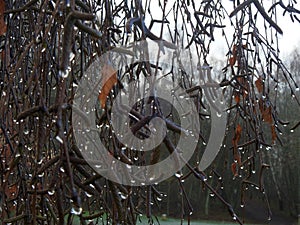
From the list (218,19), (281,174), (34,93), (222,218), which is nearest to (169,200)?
(222,218)

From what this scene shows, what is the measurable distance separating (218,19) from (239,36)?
1.12 feet

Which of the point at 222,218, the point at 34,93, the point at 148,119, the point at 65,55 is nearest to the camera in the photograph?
the point at 65,55

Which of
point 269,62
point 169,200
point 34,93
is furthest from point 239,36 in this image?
point 169,200

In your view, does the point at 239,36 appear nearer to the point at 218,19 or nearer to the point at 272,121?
the point at 272,121

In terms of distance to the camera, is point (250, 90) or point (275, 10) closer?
point (250, 90)

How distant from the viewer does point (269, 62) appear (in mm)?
1299

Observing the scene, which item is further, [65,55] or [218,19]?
[218,19]

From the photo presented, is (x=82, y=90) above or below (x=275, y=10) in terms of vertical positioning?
below

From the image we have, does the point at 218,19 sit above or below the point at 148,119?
above

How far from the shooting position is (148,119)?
1.72ft

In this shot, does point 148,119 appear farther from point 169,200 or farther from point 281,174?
point 281,174

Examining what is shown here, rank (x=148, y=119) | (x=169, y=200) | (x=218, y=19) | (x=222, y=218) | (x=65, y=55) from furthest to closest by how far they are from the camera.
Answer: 1. (x=222, y=218)
2. (x=169, y=200)
3. (x=218, y=19)
4. (x=148, y=119)
5. (x=65, y=55)

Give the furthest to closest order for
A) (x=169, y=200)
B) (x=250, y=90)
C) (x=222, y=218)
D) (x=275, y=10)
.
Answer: (x=222, y=218) < (x=169, y=200) < (x=275, y=10) < (x=250, y=90)

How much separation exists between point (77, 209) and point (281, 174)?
11679 mm
